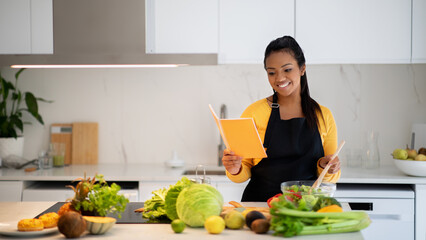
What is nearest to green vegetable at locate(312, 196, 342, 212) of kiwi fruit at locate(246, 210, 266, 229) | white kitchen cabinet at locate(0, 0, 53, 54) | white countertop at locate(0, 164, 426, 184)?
kiwi fruit at locate(246, 210, 266, 229)

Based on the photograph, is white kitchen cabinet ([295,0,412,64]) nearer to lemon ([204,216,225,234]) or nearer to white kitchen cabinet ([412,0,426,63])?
white kitchen cabinet ([412,0,426,63])

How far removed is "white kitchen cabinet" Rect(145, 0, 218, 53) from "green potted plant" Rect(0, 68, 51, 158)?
1174mm

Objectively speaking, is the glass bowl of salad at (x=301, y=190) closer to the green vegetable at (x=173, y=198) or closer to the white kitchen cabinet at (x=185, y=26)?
the green vegetable at (x=173, y=198)

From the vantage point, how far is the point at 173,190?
1979 millimetres

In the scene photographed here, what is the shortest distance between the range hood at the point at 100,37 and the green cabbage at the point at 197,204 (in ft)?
5.19

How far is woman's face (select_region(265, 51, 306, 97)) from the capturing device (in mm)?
2525

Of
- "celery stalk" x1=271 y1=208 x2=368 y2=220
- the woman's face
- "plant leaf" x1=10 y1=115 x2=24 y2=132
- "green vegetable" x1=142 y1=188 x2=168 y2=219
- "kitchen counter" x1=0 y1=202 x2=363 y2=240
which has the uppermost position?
the woman's face

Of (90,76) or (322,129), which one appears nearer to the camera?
(322,129)

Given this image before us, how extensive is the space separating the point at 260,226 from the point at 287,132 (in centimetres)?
96

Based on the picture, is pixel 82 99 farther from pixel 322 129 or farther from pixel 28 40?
pixel 322 129

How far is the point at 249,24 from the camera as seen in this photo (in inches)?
144

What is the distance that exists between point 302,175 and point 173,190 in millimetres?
890

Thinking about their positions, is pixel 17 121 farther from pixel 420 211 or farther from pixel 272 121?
pixel 420 211

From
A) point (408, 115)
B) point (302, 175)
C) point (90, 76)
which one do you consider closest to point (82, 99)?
point (90, 76)
